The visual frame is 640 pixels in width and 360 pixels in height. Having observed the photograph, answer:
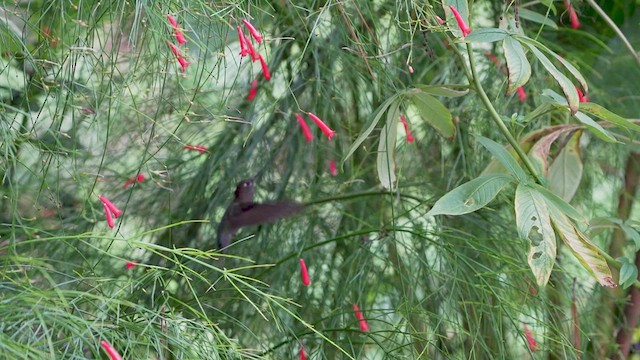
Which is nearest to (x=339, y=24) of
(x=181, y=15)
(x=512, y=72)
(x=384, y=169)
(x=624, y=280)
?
(x=384, y=169)

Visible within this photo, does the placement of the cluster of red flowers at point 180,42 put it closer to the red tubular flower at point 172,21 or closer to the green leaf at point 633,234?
the red tubular flower at point 172,21

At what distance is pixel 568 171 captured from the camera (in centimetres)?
162

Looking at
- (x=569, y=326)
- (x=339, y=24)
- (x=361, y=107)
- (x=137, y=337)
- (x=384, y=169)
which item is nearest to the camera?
(x=137, y=337)

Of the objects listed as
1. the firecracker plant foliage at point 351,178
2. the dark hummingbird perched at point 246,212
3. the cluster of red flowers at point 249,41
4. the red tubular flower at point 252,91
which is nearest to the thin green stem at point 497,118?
the firecracker plant foliage at point 351,178

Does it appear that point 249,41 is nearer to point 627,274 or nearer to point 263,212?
Result: point 263,212

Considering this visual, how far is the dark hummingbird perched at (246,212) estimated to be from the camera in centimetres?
171

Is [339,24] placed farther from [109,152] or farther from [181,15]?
[109,152]

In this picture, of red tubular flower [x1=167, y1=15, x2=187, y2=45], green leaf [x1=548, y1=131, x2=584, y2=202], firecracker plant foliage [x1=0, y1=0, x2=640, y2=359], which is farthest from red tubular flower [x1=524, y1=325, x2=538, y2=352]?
red tubular flower [x1=167, y1=15, x2=187, y2=45]

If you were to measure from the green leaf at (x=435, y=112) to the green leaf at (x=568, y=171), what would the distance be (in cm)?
21

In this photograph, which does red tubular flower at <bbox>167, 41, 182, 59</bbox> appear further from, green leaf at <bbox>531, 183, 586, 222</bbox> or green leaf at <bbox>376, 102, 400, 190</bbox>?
green leaf at <bbox>531, 183, 586, 222</bbox>

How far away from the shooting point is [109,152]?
2004mm

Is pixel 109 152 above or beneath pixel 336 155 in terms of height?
beneath

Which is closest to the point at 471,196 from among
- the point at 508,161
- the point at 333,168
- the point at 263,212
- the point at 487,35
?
the point at 508,161

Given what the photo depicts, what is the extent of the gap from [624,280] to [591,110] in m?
0.23
